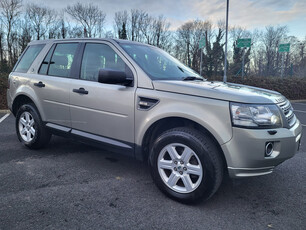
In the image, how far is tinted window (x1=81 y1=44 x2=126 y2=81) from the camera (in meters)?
3.30

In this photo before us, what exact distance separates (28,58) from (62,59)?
3.30ft

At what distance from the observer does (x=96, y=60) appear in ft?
11.4

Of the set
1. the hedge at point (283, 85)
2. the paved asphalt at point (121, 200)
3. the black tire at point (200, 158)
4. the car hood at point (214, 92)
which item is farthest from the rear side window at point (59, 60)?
the hedge at point (283, 85)

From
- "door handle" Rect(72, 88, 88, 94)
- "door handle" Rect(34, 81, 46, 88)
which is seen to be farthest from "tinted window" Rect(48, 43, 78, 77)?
"door handle" Rect(72, 88, 88, 94)

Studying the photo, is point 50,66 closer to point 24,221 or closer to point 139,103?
point 139,103

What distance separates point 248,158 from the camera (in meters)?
2.37

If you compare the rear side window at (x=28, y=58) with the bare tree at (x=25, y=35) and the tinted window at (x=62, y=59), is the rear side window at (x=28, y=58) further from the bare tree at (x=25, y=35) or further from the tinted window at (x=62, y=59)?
the bare tree at (x=25, y=35)

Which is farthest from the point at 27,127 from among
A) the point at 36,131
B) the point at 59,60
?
the point at 59,60

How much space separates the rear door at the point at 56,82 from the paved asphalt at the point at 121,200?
748 millimetres

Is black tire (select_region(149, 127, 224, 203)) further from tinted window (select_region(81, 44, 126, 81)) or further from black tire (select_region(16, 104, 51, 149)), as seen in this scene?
black tire (select_region(16, 104, 51, 149))

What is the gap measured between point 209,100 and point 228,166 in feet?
2.26

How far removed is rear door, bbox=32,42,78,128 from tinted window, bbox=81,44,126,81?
273 mm

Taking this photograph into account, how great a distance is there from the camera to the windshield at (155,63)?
10.4 ft

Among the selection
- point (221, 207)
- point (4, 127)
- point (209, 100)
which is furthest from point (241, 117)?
point (4, 127)
